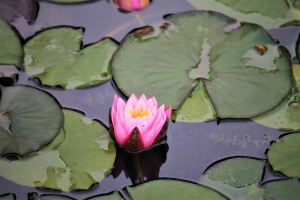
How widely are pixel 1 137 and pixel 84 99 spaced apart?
26.1 inches

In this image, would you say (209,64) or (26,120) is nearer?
(26,120)

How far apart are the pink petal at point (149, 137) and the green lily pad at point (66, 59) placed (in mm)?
719

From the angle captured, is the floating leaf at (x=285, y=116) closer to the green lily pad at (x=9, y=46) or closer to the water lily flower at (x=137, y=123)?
the water lily flower at (x=137, y=123)

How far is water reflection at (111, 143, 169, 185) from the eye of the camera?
74.0 inches

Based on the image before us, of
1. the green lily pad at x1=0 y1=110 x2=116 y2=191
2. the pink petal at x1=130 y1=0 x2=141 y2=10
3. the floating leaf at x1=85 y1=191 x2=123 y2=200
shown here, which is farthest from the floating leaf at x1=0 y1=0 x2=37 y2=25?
the floating leaf at x1=85 y1=191 x2=123 y2=200

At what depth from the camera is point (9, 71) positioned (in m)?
2.27

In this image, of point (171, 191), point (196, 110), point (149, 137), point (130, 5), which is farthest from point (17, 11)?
point (171, 191)

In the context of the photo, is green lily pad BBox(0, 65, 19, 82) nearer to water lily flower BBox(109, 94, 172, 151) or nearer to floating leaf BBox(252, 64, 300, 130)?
water lily flower BBox(109, 94, 172, 151)

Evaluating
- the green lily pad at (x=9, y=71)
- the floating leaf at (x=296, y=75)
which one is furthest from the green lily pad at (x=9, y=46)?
the floating leaf at (x=296, y=75)

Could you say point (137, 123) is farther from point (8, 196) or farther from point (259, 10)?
point (259, 10)

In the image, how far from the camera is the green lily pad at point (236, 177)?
5.88 feet

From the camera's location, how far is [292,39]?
2.64 metres

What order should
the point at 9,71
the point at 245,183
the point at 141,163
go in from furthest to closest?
the point at 9,71 → the point at 141,163 → the point at 245,183

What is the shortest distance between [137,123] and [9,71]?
1296 mm
